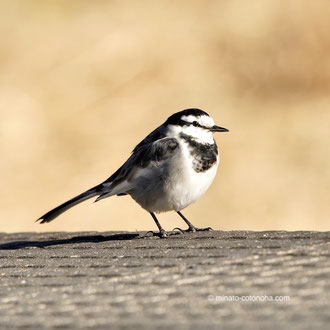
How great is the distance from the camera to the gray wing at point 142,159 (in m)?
9.57

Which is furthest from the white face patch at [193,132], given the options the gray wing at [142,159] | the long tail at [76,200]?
the long tail at [76,200]

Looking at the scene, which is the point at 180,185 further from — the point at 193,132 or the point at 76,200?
the point at 76,200

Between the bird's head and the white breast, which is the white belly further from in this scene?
the bird's head

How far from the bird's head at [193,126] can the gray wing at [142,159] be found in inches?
7.9

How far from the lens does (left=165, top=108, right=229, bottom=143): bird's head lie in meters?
9.89

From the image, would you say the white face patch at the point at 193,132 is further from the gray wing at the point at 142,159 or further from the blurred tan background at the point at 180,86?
the blurred tan background at the point at 180,86

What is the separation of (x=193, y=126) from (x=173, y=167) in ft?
2.09

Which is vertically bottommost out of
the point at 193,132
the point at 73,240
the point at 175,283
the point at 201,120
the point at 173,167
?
the point at 175,283

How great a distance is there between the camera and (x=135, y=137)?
81.6ft

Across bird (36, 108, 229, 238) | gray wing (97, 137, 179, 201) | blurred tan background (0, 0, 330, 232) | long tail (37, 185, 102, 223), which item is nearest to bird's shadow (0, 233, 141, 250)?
bird (36, 108, 229, 238)

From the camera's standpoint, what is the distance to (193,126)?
9961mm

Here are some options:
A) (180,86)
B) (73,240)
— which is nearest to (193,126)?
(73,240)

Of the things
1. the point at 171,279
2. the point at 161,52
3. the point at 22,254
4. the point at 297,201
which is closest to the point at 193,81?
the point at 161,52

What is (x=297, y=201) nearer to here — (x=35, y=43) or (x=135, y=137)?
(x=135, y=137)
